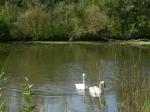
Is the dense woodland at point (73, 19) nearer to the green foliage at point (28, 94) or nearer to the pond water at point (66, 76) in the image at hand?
the pond water at point (66, 76)

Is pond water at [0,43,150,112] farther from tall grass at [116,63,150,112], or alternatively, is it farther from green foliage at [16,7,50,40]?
green foliage at [16,7,50,40]

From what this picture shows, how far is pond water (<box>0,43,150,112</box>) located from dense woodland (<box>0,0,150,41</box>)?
7.10 metres

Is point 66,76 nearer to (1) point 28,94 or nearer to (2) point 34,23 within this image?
(1) point 28,94

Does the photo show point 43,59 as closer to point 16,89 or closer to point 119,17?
point 16,89

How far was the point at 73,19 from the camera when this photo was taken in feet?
117

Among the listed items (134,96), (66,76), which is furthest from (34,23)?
(134,96)

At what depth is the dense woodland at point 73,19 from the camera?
→ 33938mm

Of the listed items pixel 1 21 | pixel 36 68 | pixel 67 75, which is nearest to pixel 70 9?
pixel 1 21

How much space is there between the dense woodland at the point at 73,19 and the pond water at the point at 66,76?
7.10 m

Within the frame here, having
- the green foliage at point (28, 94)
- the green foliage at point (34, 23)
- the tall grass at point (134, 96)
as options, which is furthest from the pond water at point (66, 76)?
the green foliage at point (34, 23)

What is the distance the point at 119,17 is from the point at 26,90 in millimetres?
34304

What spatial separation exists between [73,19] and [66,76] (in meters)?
20.2

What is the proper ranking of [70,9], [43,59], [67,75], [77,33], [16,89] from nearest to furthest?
[16,89], [67,75], [43,59], [77,33], [70,9]

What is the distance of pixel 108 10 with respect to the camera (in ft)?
122
